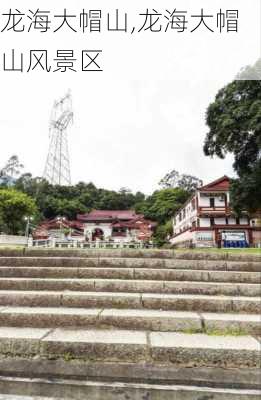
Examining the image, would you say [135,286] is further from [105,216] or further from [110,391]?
[105,216]

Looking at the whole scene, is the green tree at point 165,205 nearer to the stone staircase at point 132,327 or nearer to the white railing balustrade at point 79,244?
the white railing balustrade at point 79,244

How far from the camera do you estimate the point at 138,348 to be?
2699mm

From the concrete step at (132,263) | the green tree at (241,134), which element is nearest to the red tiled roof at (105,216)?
the green tree at (241,134)

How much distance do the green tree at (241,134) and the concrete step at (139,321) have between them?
38.6 ft

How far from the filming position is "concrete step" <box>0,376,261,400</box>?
7.33ft

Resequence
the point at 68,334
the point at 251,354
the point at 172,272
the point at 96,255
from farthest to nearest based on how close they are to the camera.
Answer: the point at 96,255
the point at 172,272
the point at 68,334
the point at 251,354

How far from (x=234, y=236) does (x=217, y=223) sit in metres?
2.55

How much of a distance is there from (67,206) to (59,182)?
28.7ft

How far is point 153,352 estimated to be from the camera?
269 cm

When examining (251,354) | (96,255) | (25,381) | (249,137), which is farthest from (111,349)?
(249,137)

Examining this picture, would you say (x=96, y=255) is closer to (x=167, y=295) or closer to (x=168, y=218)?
(x=167, y=295)

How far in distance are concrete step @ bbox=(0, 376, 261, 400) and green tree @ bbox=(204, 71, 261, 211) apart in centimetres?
1282

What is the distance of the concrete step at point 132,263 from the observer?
480 cm

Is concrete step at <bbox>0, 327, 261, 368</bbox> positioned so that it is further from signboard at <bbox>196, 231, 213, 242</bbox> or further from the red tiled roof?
the red tiled roof
